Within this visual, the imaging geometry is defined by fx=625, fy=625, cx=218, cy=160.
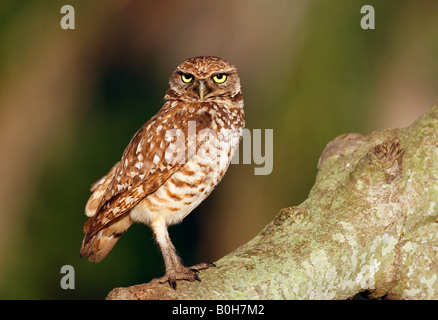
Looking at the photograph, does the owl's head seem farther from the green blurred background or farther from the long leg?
the green blurred background

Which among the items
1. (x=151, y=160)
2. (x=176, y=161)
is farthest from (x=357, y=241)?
(x=151, y=160)

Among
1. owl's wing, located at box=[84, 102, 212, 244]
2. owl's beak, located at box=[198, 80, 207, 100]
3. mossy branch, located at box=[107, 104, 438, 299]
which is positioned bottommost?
mossy branch, located at box=[107, 104, 438, 299]

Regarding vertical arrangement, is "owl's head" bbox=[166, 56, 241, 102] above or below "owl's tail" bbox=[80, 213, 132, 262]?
above

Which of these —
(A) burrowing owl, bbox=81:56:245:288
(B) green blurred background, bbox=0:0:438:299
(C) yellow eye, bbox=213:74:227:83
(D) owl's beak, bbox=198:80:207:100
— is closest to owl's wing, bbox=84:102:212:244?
(A) burrowing owl, bbox=81:56:245:288

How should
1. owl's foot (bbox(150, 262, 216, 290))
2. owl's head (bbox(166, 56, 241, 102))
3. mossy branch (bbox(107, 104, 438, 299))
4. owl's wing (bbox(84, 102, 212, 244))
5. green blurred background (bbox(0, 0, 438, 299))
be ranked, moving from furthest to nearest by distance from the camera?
green blurred background (bbox(0, 0, 438, 299)) < owl's head (bbox(166, 56, 241, 102)) < owl's wing (bbox(84, 102, 212, 244)) < owl's foot (bbox(150, 262, 216, 290)) < mossy branch (bbox(107, 104, 438, 299))
